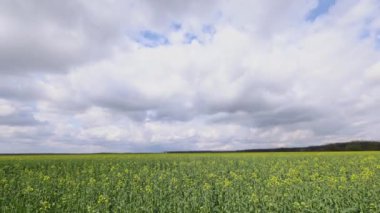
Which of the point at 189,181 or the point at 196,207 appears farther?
the point at 189,181

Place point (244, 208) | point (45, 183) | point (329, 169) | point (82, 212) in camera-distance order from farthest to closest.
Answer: point (329, 169), point (45, 183), point (82, 212), point (244, 208)

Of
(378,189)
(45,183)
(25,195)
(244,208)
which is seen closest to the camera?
(244,208)

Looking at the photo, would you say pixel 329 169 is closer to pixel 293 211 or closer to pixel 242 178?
pixel 242 178

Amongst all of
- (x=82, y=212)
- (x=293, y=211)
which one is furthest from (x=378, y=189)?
(x=82, y=212)

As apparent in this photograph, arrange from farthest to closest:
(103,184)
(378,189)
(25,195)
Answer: (103,184) < (25,195) < (378,189)

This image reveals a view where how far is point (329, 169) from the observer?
22.5 meters

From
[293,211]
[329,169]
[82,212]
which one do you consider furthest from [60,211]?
[329,169]

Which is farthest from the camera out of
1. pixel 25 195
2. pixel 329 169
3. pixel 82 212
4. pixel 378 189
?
pixel 329 169

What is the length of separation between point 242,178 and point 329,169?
801 centimetres

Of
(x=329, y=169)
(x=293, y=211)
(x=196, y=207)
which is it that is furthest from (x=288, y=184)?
(x=329, y=169)

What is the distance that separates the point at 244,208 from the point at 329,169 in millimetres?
13315

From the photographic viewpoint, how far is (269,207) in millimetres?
11602

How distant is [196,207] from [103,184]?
608cm

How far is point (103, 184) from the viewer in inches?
643
